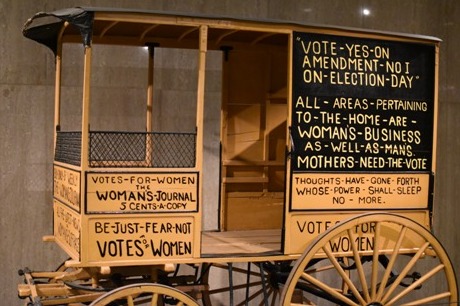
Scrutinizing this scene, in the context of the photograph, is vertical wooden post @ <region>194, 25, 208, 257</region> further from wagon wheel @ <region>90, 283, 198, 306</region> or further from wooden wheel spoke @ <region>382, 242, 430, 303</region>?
wooden wheel spoke @ <region>382, 242, 430, 303</region>

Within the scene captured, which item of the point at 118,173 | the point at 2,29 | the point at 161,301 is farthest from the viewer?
the point at 2,29

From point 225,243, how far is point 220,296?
1933 mm

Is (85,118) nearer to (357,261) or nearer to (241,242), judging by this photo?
(241,242)

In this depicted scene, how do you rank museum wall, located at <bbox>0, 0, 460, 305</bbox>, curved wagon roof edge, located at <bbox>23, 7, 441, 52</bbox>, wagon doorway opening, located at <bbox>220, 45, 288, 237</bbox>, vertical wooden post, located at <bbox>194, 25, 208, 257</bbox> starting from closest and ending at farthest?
curved wagon roof edge, located at <bbox>23, 7, 441, 52</bbox> < vertical wooden post, located at <bbox>194, 25, 208, 257</bbox> < wagon doorway opening, located at <bbox>220, 45, 288, 237</bbox> < museum wall, located at <bbox>0, 0, 460, 305</bbox>

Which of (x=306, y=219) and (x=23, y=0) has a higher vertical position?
(x=23, y=0)

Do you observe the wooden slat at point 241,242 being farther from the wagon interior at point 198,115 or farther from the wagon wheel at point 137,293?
the wagon wheel at point 137,293

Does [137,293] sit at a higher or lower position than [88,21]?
lower

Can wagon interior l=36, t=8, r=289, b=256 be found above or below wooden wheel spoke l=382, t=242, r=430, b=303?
above

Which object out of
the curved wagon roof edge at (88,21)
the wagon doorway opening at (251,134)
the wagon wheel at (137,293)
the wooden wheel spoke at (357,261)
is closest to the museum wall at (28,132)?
the wagon doorway opening at (251,134)

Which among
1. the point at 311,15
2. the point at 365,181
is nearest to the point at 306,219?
the point at 365,181

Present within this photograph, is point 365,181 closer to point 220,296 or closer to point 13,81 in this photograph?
point 220,296

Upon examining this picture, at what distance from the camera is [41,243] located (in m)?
5.78

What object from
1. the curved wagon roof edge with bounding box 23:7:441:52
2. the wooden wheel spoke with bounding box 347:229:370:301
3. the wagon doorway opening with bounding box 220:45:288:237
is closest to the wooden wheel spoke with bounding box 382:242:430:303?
the wooden wheel spoke with bounding box 347:229:370:301

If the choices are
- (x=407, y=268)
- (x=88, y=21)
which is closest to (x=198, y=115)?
(x=88, y=21)
